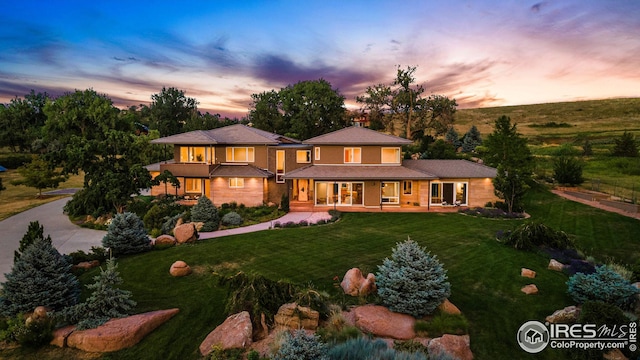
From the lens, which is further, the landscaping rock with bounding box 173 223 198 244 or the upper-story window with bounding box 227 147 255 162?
the upper-story window with bounding box 227 147 255 162

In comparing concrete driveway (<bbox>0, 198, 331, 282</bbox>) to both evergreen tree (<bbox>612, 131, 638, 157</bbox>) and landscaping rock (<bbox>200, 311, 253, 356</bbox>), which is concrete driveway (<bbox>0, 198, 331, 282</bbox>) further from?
evergreen tree (<bbox>612, 131, 638, 157</bbox>)

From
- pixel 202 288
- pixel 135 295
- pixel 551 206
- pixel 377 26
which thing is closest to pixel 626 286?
pixel 202 288

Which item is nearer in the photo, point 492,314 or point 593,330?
point 593,330

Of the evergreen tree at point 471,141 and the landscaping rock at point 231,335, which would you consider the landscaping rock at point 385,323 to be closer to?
the landscaping rock at point 231,335

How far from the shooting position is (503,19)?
2241 cm

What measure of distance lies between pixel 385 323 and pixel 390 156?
2133 cm

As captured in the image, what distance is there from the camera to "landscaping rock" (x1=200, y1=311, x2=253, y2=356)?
736 centimetres

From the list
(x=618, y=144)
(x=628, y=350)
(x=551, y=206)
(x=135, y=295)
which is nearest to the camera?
(x=628, y=350)

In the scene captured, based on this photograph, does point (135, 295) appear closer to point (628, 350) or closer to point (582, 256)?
point (628, 350)

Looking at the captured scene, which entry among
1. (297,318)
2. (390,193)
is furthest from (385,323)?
(390,193)

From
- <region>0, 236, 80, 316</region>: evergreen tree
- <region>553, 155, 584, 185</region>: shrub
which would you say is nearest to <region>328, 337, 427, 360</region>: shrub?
<region>0, 236, 80, 316</region>: evergreen tree

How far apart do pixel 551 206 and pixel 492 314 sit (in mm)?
20984

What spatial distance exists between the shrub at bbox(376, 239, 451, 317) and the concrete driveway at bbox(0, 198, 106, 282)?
47.3 ft

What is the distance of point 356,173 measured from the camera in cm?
2670
